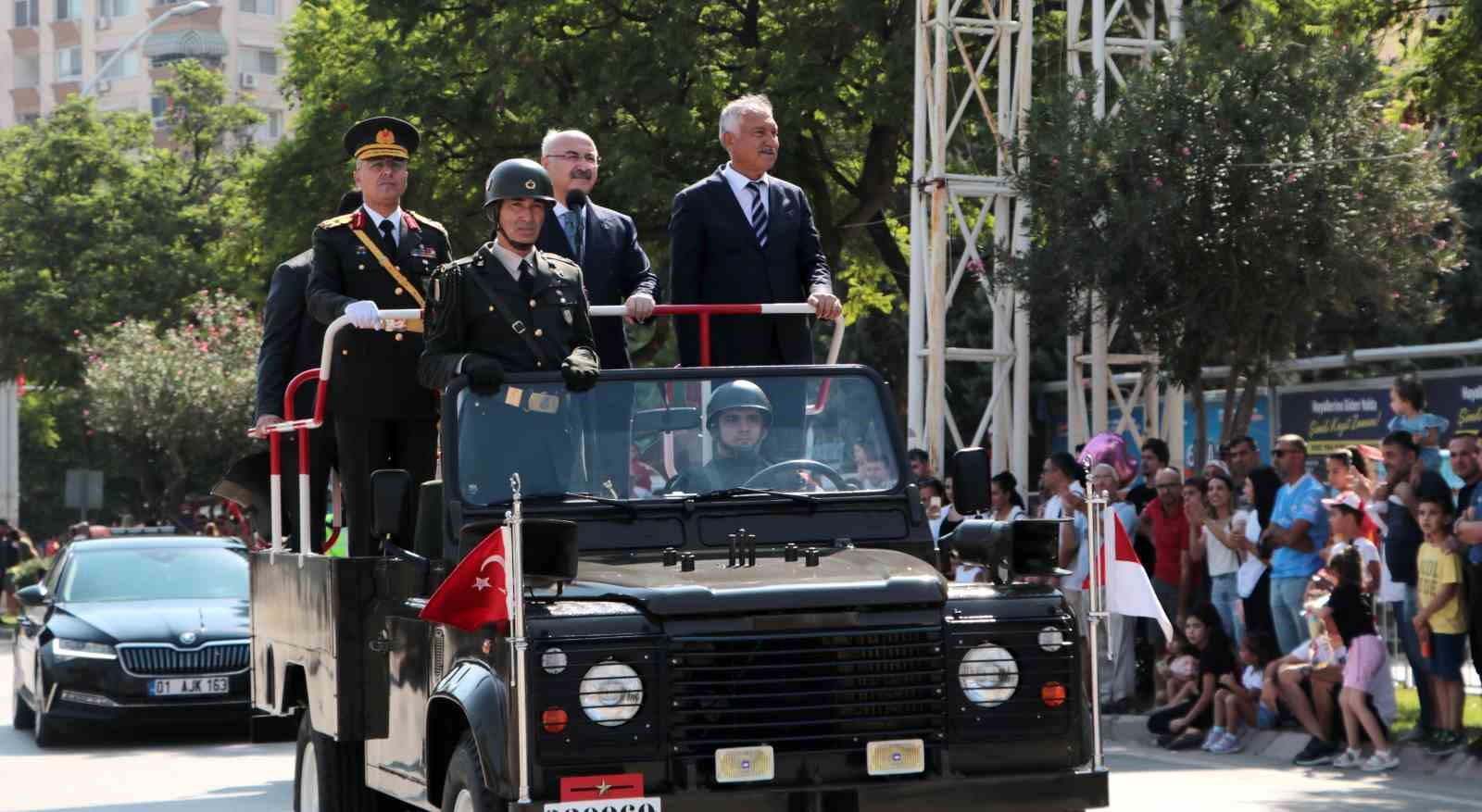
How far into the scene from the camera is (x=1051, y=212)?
20.6 metres

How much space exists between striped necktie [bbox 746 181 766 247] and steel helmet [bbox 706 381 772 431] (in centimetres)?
168

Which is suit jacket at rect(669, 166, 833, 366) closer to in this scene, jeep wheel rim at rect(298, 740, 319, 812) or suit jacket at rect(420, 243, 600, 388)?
suit jacket at rect(420, 243, 600, 388)

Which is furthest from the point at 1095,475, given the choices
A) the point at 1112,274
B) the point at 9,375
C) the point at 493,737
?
the point at 9,375

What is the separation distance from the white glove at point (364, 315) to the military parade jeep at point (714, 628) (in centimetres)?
99

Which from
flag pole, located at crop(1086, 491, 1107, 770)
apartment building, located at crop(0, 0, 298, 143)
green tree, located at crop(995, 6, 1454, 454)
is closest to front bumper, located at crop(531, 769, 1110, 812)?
flag pole, located at crop(1086, 491, 1107, 770)

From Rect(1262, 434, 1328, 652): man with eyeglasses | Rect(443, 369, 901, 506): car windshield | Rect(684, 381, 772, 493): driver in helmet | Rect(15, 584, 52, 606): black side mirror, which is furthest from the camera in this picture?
Rect(15, 584, 52, 606): black side mirror

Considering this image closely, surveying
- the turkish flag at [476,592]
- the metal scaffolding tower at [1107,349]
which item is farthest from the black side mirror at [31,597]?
the turkish flag at [476,592]

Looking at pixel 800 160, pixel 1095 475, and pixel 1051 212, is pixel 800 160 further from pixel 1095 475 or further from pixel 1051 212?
pixel 1095 475

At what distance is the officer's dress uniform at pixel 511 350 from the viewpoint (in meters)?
8.42

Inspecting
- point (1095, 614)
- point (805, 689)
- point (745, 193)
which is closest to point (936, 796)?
point (805, 689)

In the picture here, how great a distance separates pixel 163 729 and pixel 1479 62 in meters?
11.3

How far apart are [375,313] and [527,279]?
728 mm

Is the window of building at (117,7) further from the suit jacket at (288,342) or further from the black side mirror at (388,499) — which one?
the black side mirror at (388,499)

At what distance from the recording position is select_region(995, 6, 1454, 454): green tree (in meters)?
19.8
